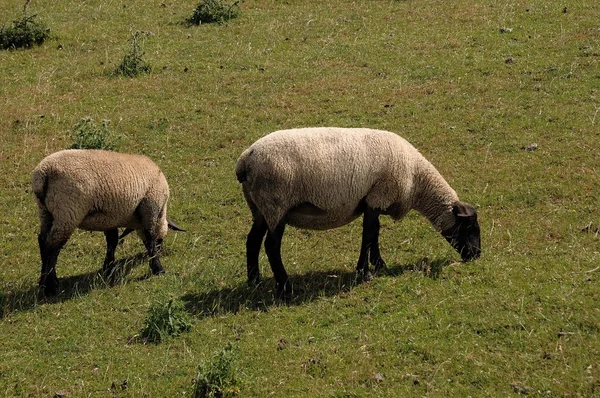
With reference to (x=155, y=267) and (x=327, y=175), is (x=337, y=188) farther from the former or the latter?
(x=155, y=267)

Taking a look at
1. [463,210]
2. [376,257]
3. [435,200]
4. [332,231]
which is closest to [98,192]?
[332,231]

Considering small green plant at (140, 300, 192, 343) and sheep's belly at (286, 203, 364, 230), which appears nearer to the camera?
small green plant at (140, 300, 192, 343)

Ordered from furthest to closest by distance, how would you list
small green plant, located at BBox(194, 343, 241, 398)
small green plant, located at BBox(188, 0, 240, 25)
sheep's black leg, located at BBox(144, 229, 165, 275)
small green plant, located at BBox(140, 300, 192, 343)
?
small green plant, located at BBox(188, 0, 240, 25) → sheep's black leg, located at BBox(144, 229, 165, 275) → small green plant, located at BBox(140, 300, 192, 343) → small green plant, located at BBox(194, 343, 241, 398)

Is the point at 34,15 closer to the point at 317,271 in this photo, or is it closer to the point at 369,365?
the point at 317,271

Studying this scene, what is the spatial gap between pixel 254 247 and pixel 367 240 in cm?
163

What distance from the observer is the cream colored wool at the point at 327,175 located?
11.3 m

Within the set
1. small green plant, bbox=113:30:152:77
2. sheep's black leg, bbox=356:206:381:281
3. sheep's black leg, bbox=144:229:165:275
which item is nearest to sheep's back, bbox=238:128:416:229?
sheep's black leg, bbox=356:206:381:281

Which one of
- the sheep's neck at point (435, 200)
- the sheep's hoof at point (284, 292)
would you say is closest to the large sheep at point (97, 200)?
the sheep's hoof at point (284, 292)

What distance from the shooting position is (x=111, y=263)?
41.9 feet

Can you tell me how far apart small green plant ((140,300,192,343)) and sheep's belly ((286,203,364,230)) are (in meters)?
2.09

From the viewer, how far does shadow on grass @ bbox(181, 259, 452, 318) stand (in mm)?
11227

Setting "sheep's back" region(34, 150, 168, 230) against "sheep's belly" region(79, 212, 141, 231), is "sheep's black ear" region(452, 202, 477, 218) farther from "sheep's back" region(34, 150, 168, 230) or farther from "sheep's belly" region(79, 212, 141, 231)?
"sheep's belly" region(79, 212, 141, 231)

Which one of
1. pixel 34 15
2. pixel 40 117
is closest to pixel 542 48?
pixel 40 117

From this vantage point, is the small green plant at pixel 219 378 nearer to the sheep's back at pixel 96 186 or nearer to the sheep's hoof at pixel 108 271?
the sheep's hoof at pixel 108 271
